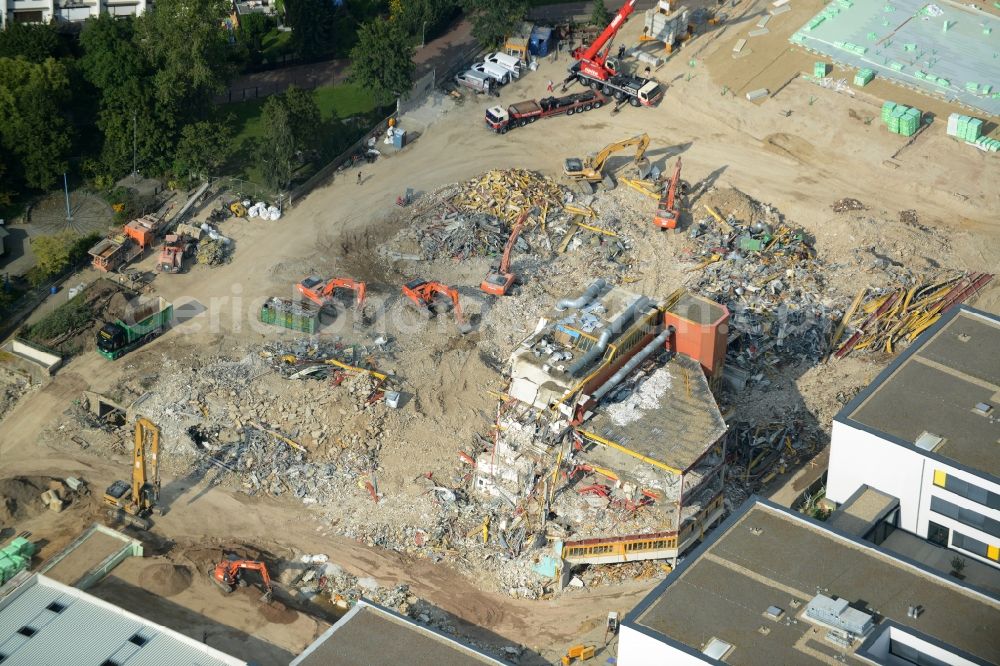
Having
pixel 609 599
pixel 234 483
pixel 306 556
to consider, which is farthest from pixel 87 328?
pixel 609 599

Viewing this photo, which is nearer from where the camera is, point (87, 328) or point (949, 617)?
point (949, 617)

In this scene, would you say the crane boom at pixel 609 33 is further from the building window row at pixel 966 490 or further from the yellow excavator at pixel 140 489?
the building window row at pixel 966 490

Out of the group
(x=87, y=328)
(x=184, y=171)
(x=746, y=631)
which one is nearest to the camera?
(x=746, y=631)

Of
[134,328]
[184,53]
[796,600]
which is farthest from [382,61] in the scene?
[796,600]

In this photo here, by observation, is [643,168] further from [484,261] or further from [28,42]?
[28,42]

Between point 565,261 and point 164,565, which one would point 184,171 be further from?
point 164,565

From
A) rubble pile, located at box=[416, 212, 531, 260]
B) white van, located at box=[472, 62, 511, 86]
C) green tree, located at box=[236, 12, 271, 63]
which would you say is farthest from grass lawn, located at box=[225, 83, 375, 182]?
rubble pile, located at box=[416, 212, 531, 260]

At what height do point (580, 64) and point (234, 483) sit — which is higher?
point (580, 64)
